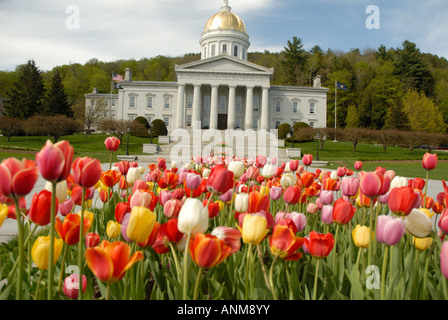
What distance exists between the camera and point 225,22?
167 ft

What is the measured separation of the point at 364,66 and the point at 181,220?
72887mm

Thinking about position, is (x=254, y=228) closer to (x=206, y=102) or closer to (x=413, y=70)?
(x=206, y=102)

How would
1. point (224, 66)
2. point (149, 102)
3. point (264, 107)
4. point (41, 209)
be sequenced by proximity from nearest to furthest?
point (41, 209) → point (224, 66) → point (264, 107) → point (149, 102)

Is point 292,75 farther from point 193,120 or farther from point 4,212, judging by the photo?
point 4,212

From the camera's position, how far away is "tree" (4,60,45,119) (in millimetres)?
46125

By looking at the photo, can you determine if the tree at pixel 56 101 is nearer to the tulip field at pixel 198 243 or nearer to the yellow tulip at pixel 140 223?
the tulip field at pixel 198 243

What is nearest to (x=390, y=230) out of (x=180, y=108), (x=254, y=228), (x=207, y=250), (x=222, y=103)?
(x=254, y=228)

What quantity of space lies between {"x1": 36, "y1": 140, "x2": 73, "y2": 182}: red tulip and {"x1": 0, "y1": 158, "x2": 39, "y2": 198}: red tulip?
5cm

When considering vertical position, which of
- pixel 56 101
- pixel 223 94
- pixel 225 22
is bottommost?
pixel 56 101

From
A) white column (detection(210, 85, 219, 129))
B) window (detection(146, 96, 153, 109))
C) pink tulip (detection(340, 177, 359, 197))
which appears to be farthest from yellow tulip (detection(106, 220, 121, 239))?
window (detection(146, 96, 153, 109))

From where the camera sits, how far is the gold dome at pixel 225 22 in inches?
1993

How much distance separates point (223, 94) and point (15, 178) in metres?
47.4

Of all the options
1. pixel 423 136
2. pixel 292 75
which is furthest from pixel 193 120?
pixel 292 75

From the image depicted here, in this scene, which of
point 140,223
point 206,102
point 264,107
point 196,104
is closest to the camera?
point 140,223
